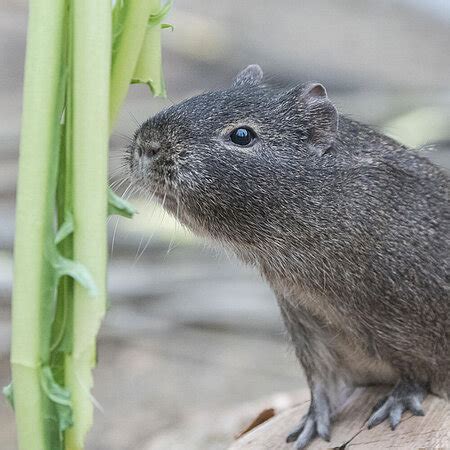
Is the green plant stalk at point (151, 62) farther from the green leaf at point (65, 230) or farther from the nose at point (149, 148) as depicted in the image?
the green leaf at point (65, 230)

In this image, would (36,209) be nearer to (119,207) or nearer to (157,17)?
(119,207)

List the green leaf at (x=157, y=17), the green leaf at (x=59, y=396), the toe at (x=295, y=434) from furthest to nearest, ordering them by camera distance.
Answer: the toe at (x=295, y=434)
the green leaf at (x=157, y=17)
the green leaf at (x=59, y=396)

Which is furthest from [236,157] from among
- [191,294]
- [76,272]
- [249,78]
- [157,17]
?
[191,294]

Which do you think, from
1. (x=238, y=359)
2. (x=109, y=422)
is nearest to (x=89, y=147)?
(x=109, y=422)

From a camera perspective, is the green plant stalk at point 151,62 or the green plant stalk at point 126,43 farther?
the green plant stalk at point 151,62

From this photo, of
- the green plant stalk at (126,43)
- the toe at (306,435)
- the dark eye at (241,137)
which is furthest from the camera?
the toe at (306,435)

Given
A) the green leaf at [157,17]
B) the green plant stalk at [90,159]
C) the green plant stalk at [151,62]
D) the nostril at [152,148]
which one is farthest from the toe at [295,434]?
the green leaf at [157,17]
